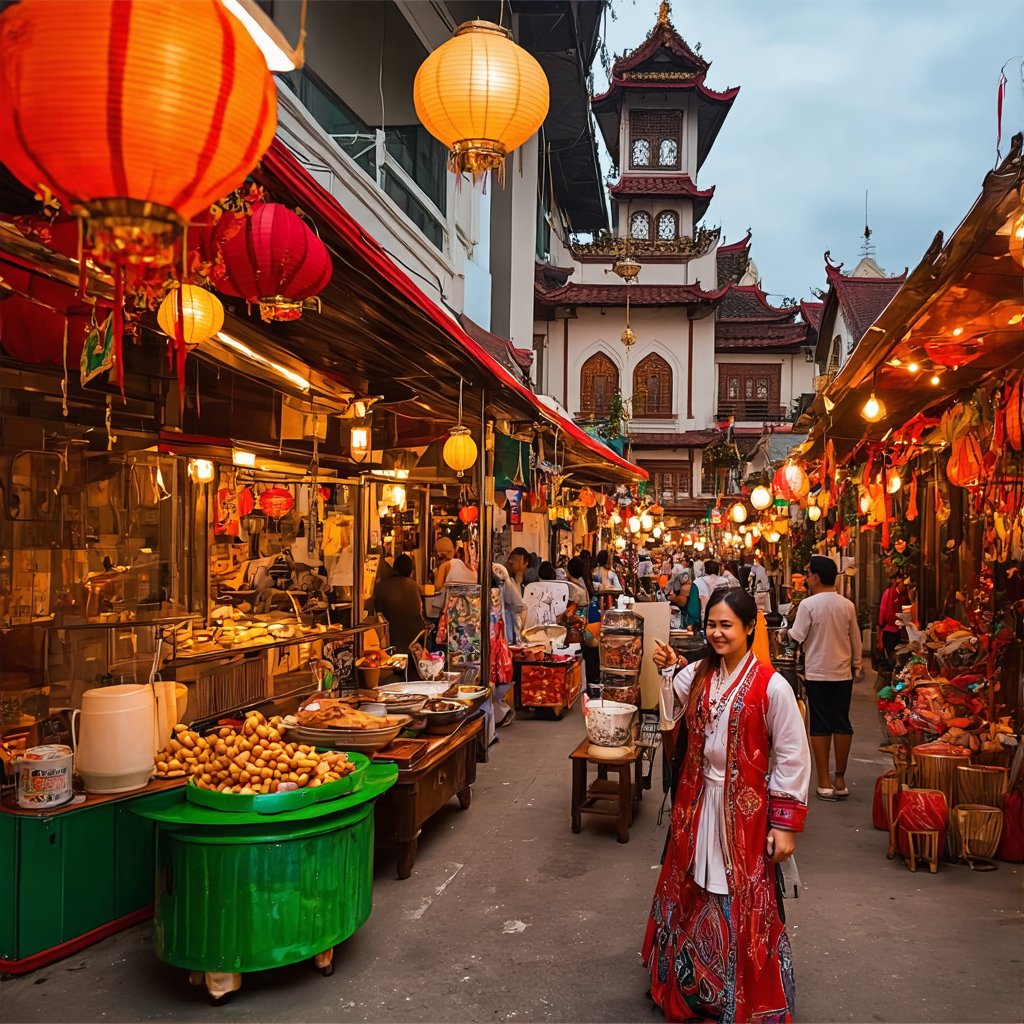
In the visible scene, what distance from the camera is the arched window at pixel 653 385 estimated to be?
3469 centimetres

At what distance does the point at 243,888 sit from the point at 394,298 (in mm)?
3088

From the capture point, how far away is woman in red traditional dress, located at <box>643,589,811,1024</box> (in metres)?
3.56

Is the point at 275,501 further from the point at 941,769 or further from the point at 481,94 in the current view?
the point at 941,769

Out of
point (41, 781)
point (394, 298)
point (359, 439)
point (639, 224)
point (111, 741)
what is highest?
point (639, 224)

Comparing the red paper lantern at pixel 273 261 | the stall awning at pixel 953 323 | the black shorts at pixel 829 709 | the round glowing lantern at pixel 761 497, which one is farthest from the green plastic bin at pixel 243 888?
the round glowing lantern at pixel 761 497

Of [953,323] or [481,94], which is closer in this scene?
[481,94]

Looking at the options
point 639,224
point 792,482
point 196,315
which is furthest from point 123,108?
point 639,224

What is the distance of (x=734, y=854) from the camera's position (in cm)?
358

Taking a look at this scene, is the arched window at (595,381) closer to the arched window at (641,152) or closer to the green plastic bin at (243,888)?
the arched window at (641,152)

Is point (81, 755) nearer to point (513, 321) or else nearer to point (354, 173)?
point (354, 173)

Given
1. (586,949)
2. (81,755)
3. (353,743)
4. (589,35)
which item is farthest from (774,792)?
(589,35)

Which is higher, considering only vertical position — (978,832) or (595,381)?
(595,381)

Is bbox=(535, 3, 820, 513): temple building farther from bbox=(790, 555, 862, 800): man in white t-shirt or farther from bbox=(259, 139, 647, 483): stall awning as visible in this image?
bbox=(790, 555, 862, 800): man in white t-shirt

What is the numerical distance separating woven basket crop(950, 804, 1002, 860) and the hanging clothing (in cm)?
254
